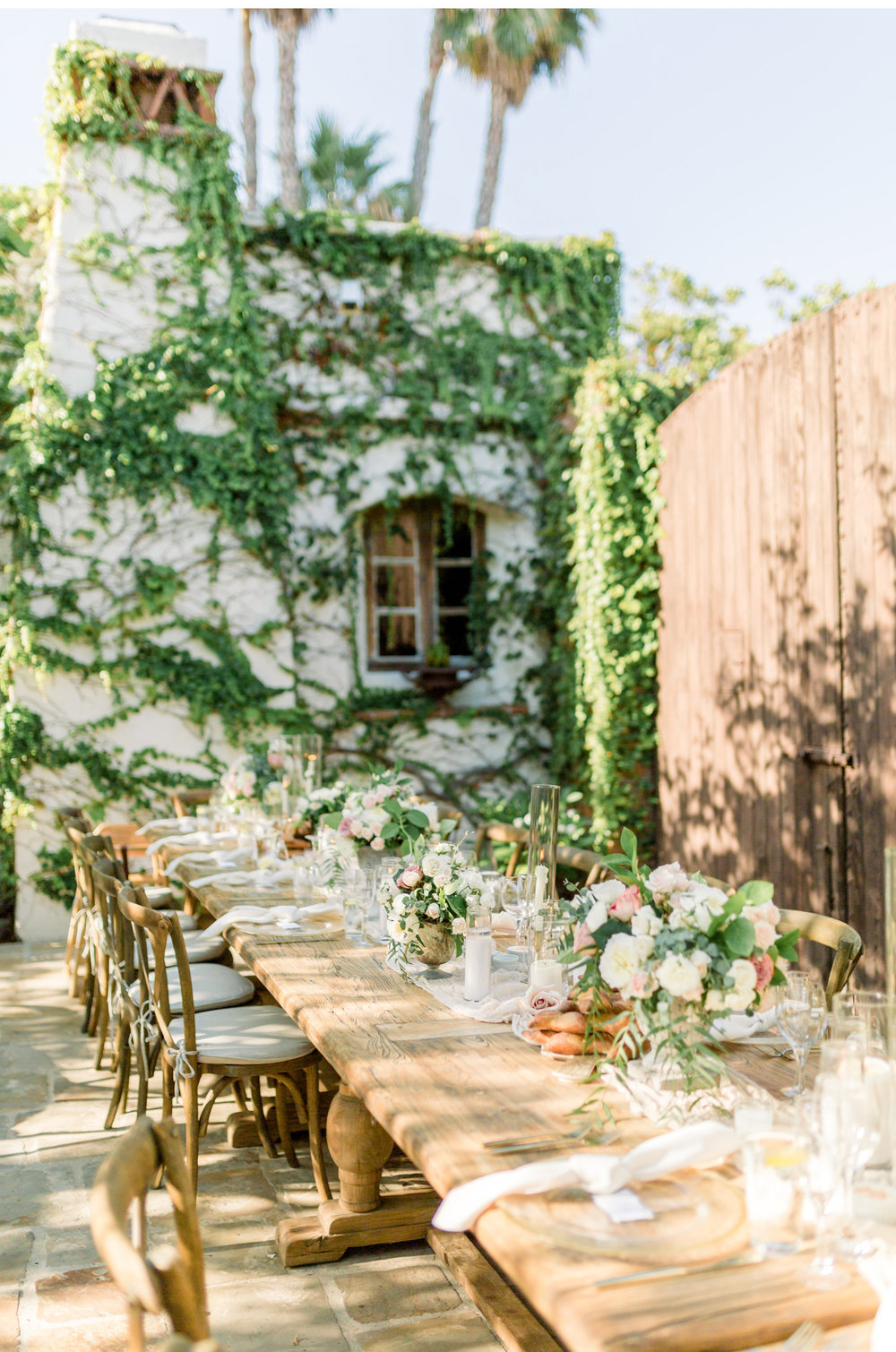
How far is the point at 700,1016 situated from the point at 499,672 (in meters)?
6.26

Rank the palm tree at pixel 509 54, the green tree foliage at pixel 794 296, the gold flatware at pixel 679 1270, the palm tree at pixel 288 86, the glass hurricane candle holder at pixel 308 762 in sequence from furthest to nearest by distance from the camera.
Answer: the green tree foliage at pixel 794 296, the palm tree at pixel 509 54, the palm tree at pixel 288 86, the glass hurricane candle holder at pixel 308 762, the gold flatware at pixel 679 1270

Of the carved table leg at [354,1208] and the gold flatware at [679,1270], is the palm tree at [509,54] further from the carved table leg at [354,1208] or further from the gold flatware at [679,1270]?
the gold flatware at [679,1270]

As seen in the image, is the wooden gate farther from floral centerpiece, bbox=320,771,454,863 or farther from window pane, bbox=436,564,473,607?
window pane, bbox=436,564,473,607

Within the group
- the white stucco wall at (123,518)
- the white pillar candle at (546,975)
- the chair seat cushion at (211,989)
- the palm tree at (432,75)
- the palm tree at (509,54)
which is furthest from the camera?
the palm tree at (432,75)

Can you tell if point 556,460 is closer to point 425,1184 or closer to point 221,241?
point 221,241

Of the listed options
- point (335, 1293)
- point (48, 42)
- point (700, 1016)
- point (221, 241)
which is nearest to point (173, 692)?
point (221, 241)

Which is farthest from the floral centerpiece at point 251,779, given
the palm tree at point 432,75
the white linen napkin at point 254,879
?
the palm tree at point 432,75

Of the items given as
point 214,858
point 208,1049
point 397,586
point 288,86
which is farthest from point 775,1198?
point 288,86

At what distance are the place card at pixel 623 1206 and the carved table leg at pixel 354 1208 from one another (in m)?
1.42

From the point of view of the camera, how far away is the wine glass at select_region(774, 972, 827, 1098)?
6.29ft

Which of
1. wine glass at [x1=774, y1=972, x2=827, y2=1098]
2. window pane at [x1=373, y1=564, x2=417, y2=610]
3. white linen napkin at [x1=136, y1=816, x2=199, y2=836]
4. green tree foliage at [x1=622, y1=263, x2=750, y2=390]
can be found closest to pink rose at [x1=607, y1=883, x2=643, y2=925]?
wine glass at [x1=774, y1=972, x2=827, y2=1098]

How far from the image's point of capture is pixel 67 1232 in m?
3.08

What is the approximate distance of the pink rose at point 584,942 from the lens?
2008mm

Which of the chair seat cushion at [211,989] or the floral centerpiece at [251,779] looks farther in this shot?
the floral centerpiece at [251,779]
